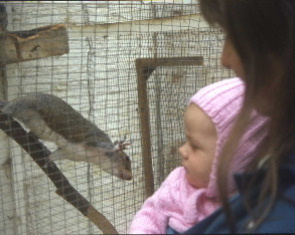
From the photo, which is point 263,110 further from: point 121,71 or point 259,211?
point 121,71

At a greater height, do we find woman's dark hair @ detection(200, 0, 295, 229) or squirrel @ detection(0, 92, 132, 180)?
woman's dark hair @ detection(200, 0, 295, 229)

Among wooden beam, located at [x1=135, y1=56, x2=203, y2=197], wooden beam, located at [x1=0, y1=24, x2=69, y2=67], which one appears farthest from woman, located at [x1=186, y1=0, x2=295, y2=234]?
wooden beam, located at [x1=0, y1=24, x2=69, y2=67]

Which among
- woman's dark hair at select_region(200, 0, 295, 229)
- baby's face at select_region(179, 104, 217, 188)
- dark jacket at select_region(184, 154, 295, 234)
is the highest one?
woman's dark hair at select_region(200, 0, 295, 229)

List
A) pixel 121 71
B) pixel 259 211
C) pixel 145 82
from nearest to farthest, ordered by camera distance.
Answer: pixel 259 211 → pixel 145 82 → pixel 121 71

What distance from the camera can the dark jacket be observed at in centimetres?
52

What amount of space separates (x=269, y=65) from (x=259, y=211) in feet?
0.63

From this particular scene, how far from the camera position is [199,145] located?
1.88 feet

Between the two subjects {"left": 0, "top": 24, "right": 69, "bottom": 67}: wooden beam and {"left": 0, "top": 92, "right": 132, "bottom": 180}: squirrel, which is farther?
{"left": 0, "top": 92, "right": 132, "bottom": 180}: squirrel

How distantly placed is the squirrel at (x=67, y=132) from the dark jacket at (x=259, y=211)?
1100mm

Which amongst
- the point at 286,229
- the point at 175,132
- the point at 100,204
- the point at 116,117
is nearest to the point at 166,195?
the point at 286,229

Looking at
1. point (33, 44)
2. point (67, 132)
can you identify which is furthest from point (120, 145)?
point (33, 44)

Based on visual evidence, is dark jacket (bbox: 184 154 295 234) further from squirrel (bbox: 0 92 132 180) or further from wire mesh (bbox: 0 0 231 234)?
squirrel (bbox: 0 92 132 180)

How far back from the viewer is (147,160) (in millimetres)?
1446

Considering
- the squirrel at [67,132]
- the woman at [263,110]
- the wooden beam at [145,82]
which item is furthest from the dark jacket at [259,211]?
the squirrel at [67,132]
